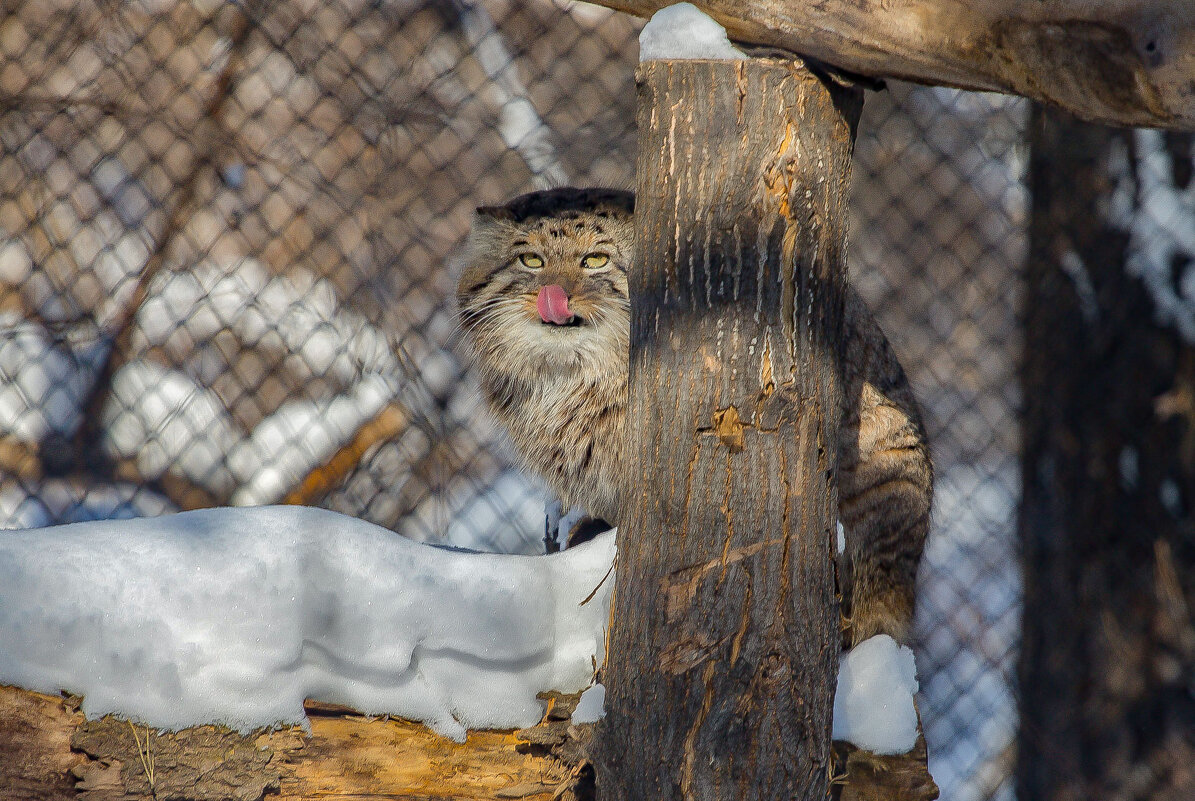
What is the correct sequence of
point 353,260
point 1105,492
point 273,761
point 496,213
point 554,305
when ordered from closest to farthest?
point 273,761 < point 554,305 < point 496,213 < point 1105,492 < point 353,260

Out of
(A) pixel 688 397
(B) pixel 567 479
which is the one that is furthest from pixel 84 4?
(A) pixel 688 397

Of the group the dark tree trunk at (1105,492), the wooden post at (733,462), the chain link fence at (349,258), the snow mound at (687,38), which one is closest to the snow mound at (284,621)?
the wooden post at (733,462)

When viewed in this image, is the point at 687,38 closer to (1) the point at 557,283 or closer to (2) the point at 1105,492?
(1) the point at 557,283

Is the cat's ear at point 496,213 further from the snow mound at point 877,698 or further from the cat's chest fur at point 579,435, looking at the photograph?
the snow mound at point 877,698

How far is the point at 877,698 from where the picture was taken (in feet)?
5.36

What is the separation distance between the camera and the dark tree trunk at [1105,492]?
255 centimetres

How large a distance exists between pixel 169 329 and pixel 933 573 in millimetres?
2991

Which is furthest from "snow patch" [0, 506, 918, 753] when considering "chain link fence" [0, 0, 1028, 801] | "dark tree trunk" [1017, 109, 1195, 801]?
"chain link fence" [0, 0, 1028, 801]

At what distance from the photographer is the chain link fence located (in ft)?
10.4

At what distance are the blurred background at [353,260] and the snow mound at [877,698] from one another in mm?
1606

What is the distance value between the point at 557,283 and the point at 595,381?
0.24 metres

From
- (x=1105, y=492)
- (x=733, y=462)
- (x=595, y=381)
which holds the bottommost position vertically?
(x=1105, y=492)

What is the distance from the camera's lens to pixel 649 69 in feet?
4.56

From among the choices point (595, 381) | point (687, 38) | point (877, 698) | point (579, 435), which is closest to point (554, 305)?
point (595, 381)
